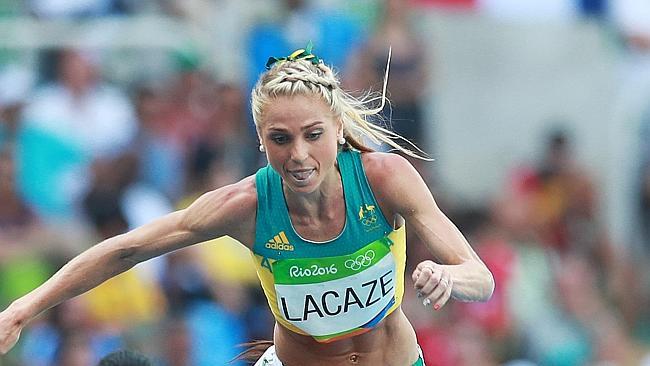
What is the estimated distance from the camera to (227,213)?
6.14m

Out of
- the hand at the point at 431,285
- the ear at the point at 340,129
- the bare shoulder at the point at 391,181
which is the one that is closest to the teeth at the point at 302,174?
the ear at the point at 340,129

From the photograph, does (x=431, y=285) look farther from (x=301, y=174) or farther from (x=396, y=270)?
(x=396, y=270)

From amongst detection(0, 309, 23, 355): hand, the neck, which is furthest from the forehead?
detection(0, 309, 23, 355): hand

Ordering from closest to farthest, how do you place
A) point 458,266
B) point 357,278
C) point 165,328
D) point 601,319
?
point 458,266 < point 357,278 < point 165,328 < point 601,319

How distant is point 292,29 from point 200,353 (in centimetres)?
258

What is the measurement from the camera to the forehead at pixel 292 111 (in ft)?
19.2

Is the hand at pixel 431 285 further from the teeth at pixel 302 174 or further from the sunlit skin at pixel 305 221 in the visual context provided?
the teeth at pixel 302 174

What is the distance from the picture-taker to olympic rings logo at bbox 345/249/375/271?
612 cm

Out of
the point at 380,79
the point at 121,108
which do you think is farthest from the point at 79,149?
the point at 380,79

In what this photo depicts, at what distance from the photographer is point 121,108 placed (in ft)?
34.7

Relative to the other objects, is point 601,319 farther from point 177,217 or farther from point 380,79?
point 177,217

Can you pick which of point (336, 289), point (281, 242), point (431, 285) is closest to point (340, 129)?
point (281, 242)

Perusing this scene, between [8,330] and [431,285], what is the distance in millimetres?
1886

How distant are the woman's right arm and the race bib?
0.90ft
